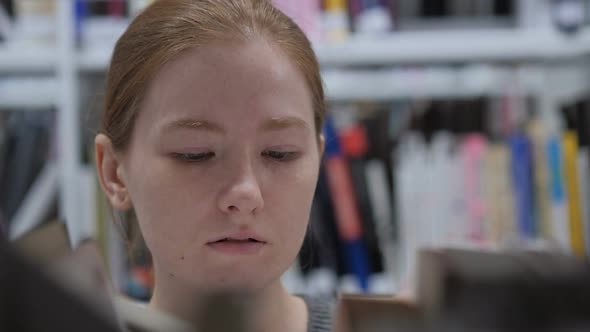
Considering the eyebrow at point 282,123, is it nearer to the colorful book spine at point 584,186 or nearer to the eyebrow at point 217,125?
the eyebrow at point 217,125

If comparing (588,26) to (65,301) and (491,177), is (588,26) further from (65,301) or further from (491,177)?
(65,301)

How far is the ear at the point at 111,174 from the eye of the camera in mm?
633

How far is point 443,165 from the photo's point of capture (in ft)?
4.91

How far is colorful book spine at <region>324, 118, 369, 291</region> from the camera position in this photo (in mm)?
1482

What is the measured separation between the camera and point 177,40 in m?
0.59

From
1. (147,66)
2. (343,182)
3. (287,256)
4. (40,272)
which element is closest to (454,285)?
(40,272)

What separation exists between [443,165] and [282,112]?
101 centimetres

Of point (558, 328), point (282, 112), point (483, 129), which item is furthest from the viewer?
point (483, 129)

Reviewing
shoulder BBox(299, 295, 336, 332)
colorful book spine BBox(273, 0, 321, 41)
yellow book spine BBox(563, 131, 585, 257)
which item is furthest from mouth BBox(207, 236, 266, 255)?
yellow book spine BBox(563, 131, 585, 257)

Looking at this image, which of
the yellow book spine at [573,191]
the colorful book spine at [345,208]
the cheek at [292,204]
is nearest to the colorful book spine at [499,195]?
the yellow book spine at [573,191]

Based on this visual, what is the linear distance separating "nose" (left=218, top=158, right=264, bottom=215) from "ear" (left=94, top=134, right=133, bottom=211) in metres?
0.16

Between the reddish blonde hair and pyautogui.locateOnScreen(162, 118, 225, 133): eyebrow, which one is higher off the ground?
the reddish blonde hair

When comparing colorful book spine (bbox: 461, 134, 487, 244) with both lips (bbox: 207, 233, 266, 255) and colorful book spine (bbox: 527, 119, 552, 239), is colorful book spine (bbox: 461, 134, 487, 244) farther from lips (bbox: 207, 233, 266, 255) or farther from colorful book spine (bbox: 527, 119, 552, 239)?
lips (bbox: 207, 233, 266, 255)

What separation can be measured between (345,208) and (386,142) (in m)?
0.19
